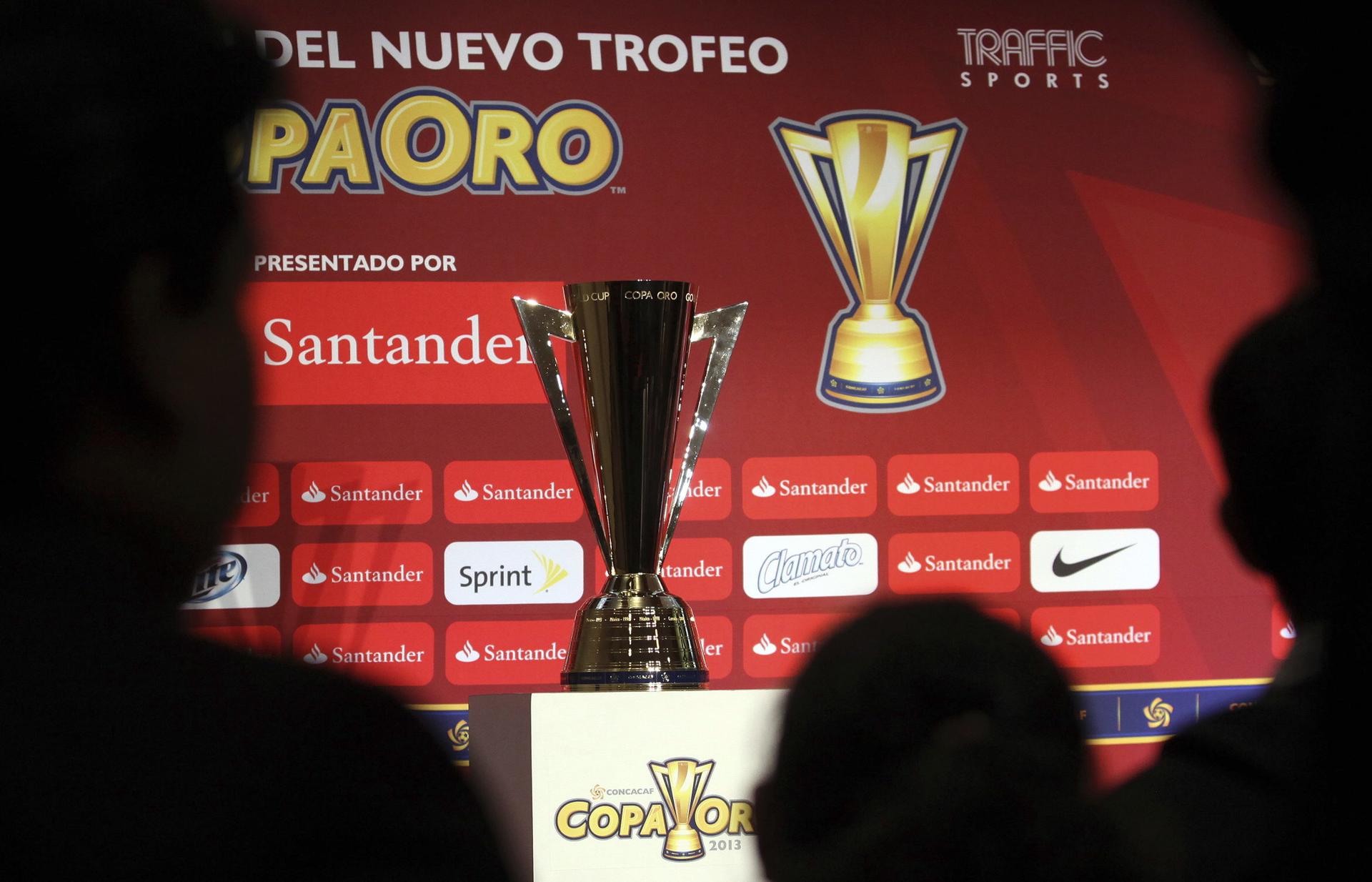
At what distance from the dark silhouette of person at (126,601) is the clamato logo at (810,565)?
2.22 m

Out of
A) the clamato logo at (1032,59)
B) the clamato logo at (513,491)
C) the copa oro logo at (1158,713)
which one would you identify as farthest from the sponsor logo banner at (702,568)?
the clamato logo at (1032,59)

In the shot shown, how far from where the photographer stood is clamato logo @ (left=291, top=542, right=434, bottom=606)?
2.36 metres

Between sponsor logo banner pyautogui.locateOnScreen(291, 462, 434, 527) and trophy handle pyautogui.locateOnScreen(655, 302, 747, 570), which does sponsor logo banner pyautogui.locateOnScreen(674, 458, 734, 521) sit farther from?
trophy handle pyautogui.locateOnScreen(655, 302, 747, 570)

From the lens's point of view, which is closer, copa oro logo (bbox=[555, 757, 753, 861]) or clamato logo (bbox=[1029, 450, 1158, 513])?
copa oro logo (bbox=[555, 757, 753, 861])

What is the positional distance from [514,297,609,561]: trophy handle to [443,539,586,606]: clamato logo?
40.3 inches

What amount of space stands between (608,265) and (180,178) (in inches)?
87.8

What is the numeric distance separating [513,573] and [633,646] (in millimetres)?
1175

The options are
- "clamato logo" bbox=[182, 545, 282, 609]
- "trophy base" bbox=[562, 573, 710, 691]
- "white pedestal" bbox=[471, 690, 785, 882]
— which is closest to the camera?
"white pedestal" bbox=[471, 690, 785, 882]

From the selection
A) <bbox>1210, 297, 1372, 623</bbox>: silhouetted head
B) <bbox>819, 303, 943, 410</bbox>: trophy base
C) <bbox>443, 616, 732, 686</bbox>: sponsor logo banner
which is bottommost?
<bbox>443, 616, 732, 686</bbox>: sponsor logo banner

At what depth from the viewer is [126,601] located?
0.78 ft

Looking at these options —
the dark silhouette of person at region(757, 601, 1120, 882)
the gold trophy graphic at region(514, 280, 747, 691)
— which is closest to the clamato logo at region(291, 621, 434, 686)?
the gold trophy graphic at region(514, 280, 747, 691)

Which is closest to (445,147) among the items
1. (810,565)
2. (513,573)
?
(513,573)

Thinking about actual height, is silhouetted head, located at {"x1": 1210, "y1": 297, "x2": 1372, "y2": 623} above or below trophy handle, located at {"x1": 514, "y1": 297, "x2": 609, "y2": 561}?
below

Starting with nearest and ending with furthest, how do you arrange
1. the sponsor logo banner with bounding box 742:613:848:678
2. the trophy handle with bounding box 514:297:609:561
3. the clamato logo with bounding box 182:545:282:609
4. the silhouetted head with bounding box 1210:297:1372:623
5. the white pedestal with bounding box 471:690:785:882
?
the silhouetted head with bounding box 1210:297:1372:623 < the white pedestal with bounding box 471:690:785:882 < the trophy handle with bounding box 514:297:609:561 < the clamato logo with bounding box 182:545:282:609 < the sponsor logo banner with bounding box 742:613:848:678
